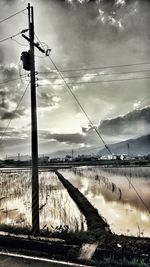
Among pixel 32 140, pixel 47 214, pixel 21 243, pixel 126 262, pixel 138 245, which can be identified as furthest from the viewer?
pixel 47 214

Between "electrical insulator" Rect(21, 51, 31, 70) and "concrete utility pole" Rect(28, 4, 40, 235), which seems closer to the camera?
"concrete utility pole" Rect(28, 4, 40, 235)

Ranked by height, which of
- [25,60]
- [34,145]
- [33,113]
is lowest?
[34,145]

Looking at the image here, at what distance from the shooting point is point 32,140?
12047mm

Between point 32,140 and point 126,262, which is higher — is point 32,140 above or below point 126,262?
above

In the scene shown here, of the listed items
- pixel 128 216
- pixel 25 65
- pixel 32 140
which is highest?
pixel 25 65

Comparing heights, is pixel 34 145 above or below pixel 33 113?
below

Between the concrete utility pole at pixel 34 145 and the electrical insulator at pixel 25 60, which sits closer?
the concrete utility pole at pixel 34 145

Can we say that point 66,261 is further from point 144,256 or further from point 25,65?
point 25,65

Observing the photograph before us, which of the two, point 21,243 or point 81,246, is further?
point 21,243

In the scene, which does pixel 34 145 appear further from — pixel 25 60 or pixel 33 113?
pixel 25 60

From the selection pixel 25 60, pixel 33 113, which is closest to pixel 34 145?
pixel 33 113

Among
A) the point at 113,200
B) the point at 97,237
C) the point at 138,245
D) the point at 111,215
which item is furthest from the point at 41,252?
the point at 113,200

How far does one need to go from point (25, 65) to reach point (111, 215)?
9.62m

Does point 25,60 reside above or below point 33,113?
above
